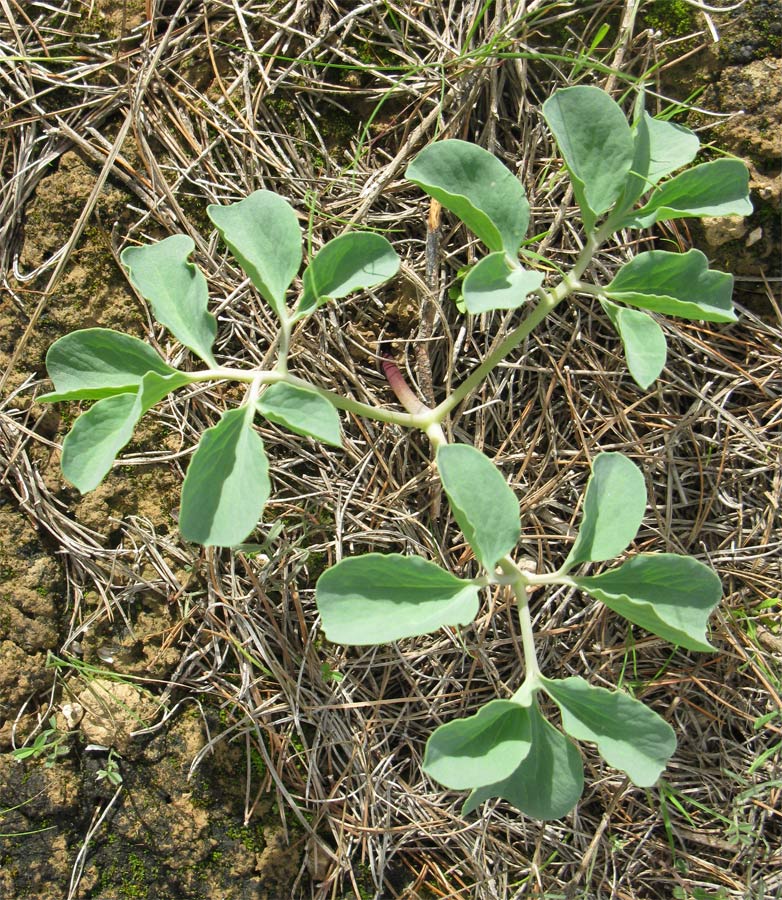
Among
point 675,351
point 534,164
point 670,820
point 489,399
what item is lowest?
point 670,820

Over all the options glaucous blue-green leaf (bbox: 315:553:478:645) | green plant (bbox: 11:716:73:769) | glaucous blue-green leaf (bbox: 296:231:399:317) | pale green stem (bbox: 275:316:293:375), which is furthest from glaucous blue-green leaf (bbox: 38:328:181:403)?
green plant (bbox: 11:716:73:769)

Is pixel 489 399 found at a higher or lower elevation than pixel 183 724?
higher

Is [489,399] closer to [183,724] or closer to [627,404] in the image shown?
[627,404]

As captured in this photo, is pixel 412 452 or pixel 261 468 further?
pixel 412 452

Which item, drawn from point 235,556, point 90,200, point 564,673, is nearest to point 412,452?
point 235,556

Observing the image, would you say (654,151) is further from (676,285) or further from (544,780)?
(544,780)

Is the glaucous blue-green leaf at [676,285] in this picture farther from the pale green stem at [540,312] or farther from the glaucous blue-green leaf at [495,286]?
the glaucous blue-green leaf at [495,286]
